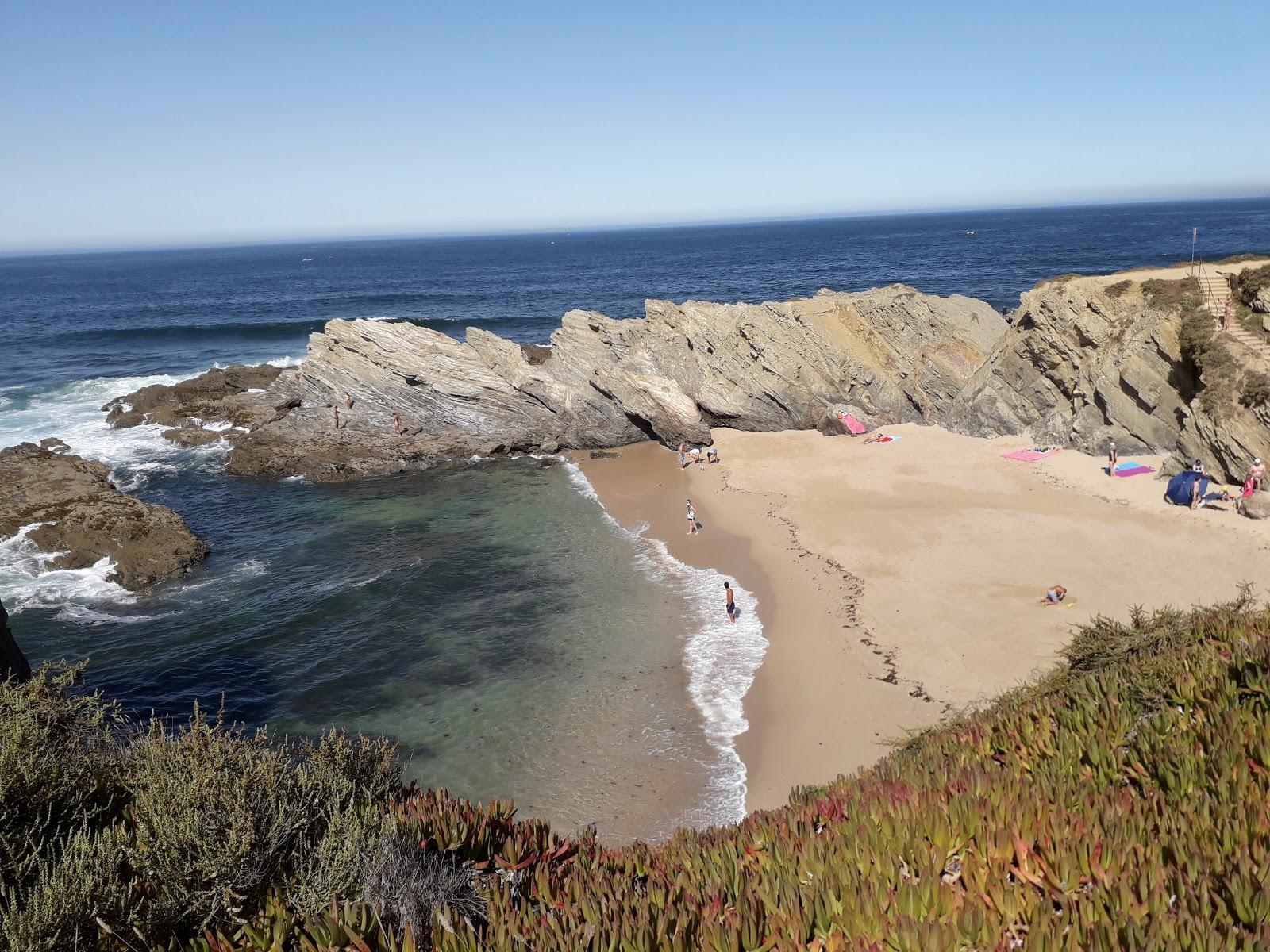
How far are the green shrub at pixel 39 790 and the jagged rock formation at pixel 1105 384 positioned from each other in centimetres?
2877

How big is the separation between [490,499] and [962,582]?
1799 cm

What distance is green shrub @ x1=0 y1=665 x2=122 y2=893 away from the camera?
631 centimetres

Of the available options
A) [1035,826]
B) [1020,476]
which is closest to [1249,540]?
[1020,476]

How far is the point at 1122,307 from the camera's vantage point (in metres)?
30.8

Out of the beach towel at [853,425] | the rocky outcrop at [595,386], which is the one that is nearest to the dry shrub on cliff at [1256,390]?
the rocky outcrop at [595,386]

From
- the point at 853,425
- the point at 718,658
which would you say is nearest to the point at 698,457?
the point at 853,425

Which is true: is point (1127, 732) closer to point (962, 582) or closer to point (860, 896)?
point (860, 896)

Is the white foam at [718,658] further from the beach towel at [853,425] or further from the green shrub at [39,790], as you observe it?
the beach towel at [853,425]

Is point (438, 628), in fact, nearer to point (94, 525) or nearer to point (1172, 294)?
point (94, 525)

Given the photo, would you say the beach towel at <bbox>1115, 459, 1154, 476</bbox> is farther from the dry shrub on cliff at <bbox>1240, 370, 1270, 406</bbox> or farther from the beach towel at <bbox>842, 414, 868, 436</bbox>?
the beach towel at <bbox>842, 414, 868, 436</bbox>

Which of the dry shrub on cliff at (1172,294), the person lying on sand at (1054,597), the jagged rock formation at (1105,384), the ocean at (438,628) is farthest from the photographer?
the dry shrub on cliff at (1172,294)

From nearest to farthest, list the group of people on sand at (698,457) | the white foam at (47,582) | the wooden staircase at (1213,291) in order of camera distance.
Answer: the white foam at (47,582)
the wooden staircase at (1213,291)
the group of people on sand at (698,457)

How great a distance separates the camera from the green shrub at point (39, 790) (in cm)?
631

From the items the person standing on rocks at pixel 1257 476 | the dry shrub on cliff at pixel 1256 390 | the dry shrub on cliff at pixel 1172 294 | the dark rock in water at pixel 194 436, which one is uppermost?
the dry shrub on cliff at pixel 1172 294
